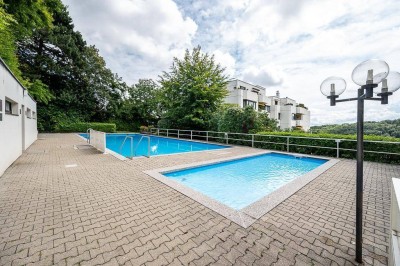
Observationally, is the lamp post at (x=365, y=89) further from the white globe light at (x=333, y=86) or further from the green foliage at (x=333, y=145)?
the green foliage at (x=333, y=145)

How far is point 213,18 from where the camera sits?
944 cm

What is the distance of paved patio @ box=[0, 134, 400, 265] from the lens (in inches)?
79.7

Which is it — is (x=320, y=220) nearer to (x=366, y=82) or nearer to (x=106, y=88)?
(x=366, y=82)

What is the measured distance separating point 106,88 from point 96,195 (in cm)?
2646

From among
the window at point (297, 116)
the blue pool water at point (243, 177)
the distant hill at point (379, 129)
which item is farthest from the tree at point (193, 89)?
the window at point (297, 116)

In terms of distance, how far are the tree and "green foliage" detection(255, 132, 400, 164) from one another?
7.11 meters

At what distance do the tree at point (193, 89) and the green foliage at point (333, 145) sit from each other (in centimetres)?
711

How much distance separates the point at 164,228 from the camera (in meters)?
2.58

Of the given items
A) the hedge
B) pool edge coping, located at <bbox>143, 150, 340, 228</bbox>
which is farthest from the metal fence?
the hedge

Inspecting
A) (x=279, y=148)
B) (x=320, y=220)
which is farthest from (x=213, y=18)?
(x=320, y=220)

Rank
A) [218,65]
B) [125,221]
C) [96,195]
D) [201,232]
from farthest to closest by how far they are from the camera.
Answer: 1. [218,65]
2. [96,195]
3. [125,221]
4. [201,232]

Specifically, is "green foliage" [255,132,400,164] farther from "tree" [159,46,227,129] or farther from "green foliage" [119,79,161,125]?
"green foliage" [119,79,161,125]

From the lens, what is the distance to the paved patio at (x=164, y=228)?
2025mm

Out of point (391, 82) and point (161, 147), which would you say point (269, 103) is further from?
point (391, 82)
